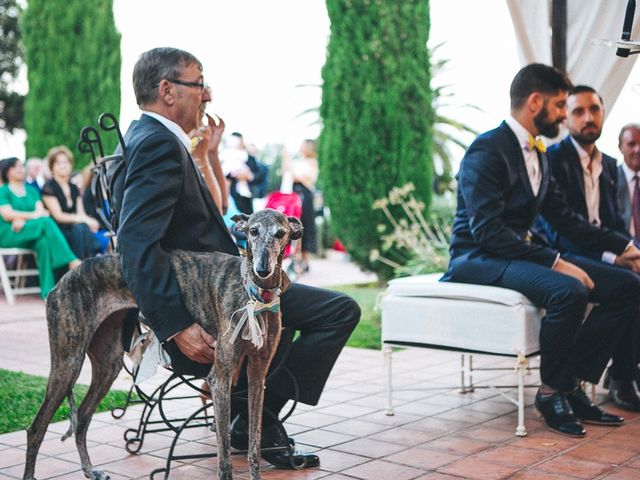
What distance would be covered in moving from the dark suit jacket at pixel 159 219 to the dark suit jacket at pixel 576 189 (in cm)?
244

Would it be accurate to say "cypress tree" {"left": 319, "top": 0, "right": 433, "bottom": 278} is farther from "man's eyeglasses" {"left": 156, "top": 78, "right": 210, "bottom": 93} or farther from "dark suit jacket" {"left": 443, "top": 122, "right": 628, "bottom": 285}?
"man's eyeglasses" {"left": 156, "top": 78, "right": 210, "bottom": 93}

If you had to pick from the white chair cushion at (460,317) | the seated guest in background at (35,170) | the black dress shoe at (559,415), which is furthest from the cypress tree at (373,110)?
the black dress shoe at (559,415)

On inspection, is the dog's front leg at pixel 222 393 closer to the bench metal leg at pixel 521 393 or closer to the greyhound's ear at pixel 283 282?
the greyhound's ear at pixel 283 282

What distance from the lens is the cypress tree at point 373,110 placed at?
1034 cm

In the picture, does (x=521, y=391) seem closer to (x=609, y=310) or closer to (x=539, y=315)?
(x=539, y=315)

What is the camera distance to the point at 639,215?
5324 mm

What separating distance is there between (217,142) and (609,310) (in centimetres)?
229

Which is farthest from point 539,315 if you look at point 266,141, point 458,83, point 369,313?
point 266,141

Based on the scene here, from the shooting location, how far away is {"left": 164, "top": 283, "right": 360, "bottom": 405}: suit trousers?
3467 millimetres

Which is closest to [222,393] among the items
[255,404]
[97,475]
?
[255,404]

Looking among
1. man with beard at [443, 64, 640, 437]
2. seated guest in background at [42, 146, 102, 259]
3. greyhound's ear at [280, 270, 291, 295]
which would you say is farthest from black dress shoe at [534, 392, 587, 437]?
seated guest in background at [42, 146, 102, 259]

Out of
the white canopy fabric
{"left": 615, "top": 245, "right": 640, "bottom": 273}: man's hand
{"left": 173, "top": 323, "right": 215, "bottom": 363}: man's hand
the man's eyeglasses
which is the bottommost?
{"left": 173, "top": 323, "right": 215, "bottom": 363}: man's hand

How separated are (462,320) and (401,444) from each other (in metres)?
0.75

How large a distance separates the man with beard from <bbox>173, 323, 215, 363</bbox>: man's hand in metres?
1.83
